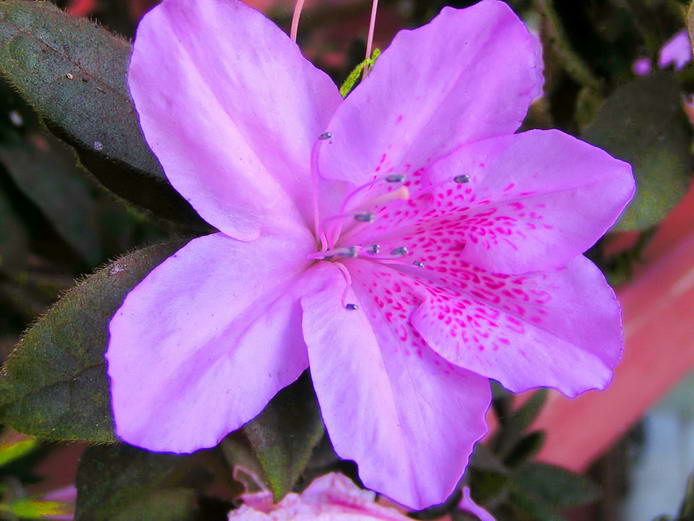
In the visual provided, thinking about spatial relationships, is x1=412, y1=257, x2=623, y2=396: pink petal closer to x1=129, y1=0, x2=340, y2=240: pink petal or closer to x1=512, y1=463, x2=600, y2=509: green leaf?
x1=129, y1=0, x2=340, y2=240: pink petal

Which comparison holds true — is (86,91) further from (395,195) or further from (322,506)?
(322,506)

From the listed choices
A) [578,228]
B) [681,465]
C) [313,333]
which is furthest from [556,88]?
[681,465]

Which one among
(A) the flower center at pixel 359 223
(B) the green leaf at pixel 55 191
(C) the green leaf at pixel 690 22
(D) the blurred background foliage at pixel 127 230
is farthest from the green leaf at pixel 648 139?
(B) the green leaf at pixel 55 191

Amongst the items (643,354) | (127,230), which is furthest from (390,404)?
(643,354)

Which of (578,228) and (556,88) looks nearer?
(578,228)

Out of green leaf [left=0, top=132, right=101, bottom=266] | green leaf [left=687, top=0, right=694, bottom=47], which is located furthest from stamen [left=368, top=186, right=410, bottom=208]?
green leaf [left=0, top=132, right=101, bottom=266]

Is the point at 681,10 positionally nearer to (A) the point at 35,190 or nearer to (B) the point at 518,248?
(B) the point at 518,248
